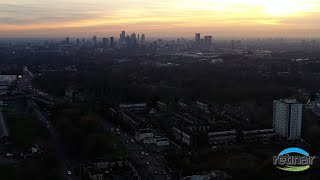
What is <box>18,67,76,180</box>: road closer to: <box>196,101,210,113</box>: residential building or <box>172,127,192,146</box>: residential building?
<box>172,127,192,146</box>: residential building

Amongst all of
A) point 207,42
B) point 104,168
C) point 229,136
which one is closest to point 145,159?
point 104,168

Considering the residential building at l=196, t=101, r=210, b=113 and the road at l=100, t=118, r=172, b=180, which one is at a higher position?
the residential building at l=196, t=101, r=210, b=113

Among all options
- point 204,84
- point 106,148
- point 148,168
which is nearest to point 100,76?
point 204,84

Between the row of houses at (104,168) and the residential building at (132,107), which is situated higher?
the residential building at (132,107)

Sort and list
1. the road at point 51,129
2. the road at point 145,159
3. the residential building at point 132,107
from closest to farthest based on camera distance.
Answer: the road at point 145,159
the road at point 51,129
the residential building at point 132,107

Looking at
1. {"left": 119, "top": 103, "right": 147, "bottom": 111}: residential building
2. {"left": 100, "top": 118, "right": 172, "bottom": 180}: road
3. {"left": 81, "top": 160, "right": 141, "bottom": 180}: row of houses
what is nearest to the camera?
{"left": 81, "top": 160, "right": 141, "bottom": 180}: row of houses

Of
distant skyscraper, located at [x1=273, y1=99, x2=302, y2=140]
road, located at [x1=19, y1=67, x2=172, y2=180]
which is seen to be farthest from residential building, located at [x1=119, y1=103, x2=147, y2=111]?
distant skyscraper, located at [x1=273, y1=99, x2=302, y2=140]

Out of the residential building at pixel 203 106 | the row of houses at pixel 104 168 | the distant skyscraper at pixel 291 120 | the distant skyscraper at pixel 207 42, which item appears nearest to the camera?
the row of houses at pixel 104 168

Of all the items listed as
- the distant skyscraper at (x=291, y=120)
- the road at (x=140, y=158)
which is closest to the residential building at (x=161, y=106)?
the road at (x=140, y=158)

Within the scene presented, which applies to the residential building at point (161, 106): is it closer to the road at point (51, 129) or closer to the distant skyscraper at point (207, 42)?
the road at point (51, 129)
